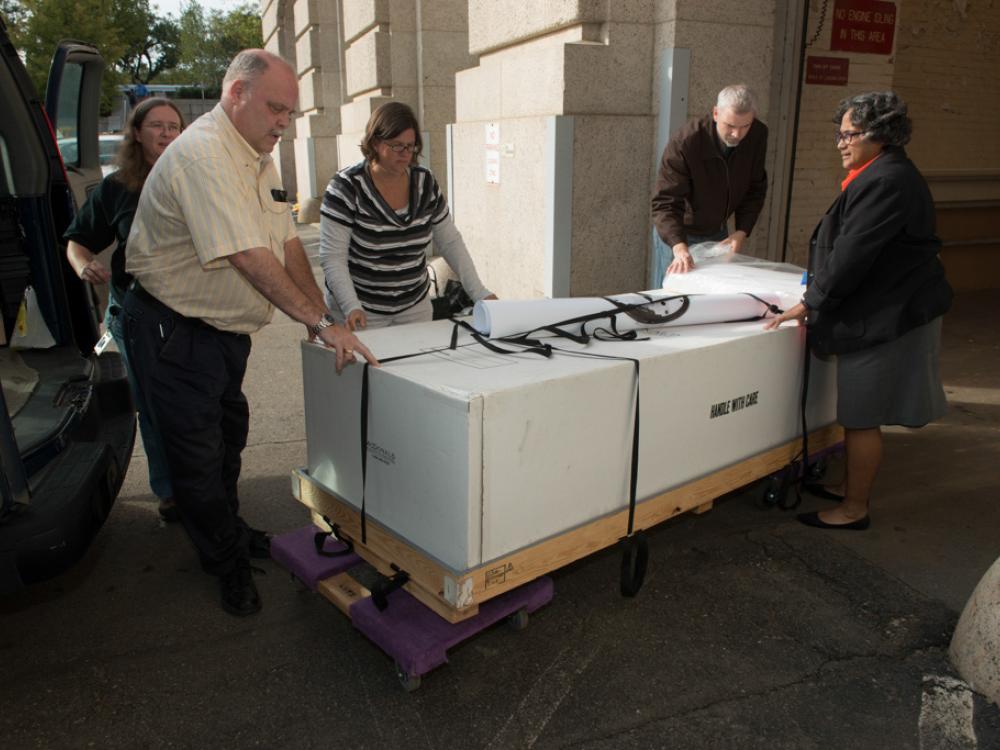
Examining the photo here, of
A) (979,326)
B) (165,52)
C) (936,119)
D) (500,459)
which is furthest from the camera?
(165,52)

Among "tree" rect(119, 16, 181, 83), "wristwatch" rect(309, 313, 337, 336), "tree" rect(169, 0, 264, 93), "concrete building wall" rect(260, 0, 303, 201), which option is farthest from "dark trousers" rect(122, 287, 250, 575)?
"tree" rect(119, 16, 181, 83)

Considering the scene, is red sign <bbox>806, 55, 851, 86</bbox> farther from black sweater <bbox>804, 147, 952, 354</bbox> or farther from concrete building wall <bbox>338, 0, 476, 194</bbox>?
concrete building wall <bbox>338, 0, 476, 194</bbox>

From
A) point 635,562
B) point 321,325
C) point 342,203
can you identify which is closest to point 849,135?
point 635,562

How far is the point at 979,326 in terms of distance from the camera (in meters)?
7.87

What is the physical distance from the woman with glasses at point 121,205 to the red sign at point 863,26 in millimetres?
5704

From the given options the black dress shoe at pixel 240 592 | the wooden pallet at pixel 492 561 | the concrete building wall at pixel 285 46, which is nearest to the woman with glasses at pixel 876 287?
the wooden pallet at pixel 492 561

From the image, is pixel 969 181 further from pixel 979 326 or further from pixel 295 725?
pixel 295 725

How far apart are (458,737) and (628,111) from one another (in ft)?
15.5

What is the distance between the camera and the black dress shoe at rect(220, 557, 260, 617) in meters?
3.09

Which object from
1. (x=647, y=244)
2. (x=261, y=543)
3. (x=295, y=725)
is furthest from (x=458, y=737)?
(x=647, y=244)

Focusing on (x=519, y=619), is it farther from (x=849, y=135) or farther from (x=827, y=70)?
(x=827, y=70)

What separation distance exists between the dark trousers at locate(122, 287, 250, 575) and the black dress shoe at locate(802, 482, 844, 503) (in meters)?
2.89

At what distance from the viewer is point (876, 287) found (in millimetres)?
3387

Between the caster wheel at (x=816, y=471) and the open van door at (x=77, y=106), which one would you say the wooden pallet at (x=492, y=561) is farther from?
the open van door at (x=77, y=106)
